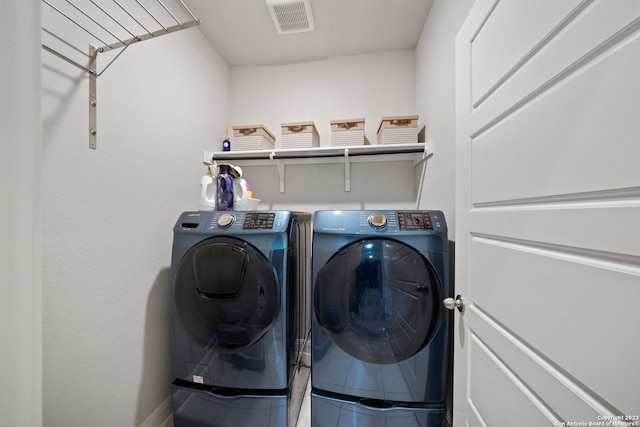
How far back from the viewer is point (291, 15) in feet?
4.93

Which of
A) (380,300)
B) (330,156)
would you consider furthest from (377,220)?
(330,156)

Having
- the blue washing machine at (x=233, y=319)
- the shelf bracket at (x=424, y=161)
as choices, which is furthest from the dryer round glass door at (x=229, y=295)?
the shelf bracket at (x=424, y=161)

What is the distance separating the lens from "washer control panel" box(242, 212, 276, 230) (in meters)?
1.13

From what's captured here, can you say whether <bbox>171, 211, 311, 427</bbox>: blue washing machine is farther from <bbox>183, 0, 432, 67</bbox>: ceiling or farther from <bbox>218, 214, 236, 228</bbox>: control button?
<bbox>183, 0, 432, 67</bbox>: ceiling

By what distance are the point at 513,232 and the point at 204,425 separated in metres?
1.68

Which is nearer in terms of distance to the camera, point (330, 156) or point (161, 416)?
point (161, 416)

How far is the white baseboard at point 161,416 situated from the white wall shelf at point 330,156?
1.58m

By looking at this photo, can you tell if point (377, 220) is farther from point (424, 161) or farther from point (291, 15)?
point (291, 15)

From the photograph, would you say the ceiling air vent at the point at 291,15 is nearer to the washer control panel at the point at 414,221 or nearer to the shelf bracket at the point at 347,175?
the shelf bracket at the point at 347,175

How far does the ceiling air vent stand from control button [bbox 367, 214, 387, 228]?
1439 millimetres

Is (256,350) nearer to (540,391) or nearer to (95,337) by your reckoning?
(95,337)

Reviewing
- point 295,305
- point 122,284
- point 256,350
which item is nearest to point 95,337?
point 122,284

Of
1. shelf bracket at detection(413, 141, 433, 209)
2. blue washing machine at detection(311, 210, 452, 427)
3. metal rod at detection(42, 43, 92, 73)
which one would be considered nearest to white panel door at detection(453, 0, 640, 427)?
blue washing machine at detection(311, 210, 452, 427)

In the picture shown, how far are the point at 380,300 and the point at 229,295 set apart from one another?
742 mm
